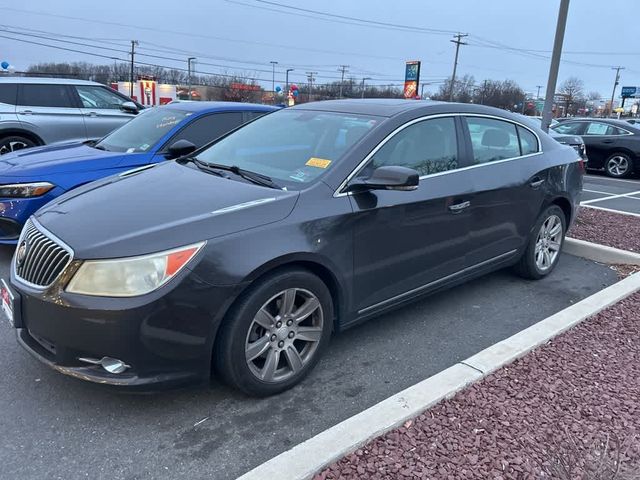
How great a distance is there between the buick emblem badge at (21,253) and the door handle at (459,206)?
8.99ft

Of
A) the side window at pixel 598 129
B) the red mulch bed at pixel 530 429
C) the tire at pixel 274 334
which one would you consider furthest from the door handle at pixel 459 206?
the side window at pixel 598 129

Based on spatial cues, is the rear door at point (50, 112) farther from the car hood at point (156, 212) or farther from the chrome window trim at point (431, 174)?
the chrome window trim at point (431, 174)

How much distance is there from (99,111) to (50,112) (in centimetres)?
78

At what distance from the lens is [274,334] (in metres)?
2.94

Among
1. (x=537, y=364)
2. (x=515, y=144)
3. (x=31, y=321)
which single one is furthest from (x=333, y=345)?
(x=515, y=144)

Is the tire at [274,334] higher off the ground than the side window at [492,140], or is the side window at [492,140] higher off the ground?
the side window at [492,140]

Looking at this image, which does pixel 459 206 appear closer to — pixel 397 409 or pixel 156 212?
pixel 397 409

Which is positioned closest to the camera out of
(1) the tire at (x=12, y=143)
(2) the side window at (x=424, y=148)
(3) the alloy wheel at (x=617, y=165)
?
(2) the side window at (x=424, y=148)

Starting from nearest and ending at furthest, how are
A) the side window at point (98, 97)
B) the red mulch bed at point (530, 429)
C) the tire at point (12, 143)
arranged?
the red mulch bed at point (530, 429) < the tire at point (12, 143) < the side window at point (98, 97)

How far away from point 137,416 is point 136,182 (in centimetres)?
148

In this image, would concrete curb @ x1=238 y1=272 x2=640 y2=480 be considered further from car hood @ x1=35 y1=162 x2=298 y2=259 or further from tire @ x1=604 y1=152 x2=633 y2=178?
tire @ x1=604 y1=152 x2=633 y2=178

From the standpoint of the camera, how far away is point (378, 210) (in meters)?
3.33

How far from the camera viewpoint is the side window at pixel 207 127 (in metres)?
5.75

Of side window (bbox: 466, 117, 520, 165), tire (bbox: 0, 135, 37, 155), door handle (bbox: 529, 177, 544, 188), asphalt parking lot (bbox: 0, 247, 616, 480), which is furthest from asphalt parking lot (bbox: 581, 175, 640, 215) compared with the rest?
tire (bbox: 0, 135, 37, 155)
